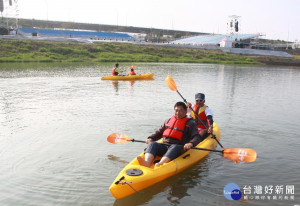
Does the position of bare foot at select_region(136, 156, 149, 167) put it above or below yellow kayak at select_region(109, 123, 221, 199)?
above

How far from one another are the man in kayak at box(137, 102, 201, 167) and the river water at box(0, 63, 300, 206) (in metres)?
0.52

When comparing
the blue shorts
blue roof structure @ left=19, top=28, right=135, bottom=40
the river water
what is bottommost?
the river water

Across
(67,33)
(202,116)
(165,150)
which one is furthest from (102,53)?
(165,150)

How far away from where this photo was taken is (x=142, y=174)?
5.02 meters

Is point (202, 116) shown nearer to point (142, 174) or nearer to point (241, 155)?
point (241, 155)

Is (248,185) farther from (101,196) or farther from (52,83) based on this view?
(52,83)

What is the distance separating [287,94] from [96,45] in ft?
112

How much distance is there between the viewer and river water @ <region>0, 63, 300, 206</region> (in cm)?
514

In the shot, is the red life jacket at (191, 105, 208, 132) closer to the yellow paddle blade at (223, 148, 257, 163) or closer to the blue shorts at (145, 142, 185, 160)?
the yellow paddle blade at (223, 148, 257, 163)

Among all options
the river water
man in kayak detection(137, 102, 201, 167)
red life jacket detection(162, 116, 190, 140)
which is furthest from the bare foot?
red life jacket detection(162, 116, 190, 140)

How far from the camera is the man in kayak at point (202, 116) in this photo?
7.02m

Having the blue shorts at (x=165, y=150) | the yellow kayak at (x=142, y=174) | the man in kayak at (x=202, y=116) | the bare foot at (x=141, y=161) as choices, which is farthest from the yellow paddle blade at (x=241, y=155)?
the bare foot at (x=141, y=161)

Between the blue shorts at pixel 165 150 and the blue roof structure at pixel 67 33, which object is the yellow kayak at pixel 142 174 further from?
the blue roof structure at pixel 67 33

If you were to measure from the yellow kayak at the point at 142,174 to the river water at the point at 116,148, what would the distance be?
7.0 inches
